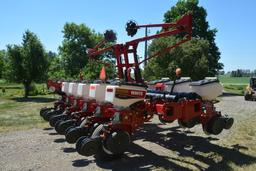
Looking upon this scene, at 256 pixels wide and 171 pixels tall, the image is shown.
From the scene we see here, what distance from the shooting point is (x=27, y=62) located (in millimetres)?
28859

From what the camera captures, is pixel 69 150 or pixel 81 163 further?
pixel 69 150

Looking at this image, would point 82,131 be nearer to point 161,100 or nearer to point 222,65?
point 161,100

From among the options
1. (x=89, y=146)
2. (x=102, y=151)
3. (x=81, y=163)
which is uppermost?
(x=89, y=146)

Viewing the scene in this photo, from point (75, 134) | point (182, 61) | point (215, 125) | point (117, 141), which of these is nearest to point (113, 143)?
point (117, 141)

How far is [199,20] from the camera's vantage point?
40.6 meters

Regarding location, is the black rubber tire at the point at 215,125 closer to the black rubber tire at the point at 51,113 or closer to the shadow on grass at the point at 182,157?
the shadow on grass at the point at 182,157

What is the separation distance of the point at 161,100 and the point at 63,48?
48.3m

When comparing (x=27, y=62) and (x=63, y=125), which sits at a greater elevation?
(x=27, y=62)

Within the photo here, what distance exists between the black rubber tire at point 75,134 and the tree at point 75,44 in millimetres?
44658

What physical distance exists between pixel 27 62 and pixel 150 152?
2239cm

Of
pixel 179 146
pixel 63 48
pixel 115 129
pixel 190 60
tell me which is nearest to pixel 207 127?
pixel 179 146

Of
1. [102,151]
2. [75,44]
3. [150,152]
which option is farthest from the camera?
[75,44]

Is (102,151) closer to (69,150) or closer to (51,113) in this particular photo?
(69,150)

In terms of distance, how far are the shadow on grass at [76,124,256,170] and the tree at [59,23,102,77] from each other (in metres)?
43.4
